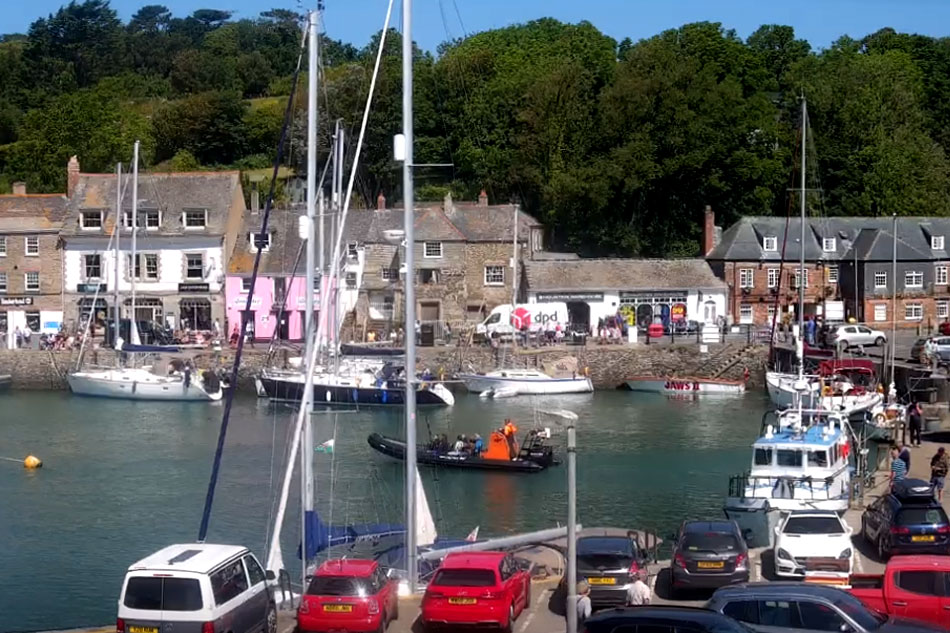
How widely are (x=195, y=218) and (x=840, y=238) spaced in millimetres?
31598

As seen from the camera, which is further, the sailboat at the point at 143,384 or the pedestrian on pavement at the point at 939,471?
the sailboat at the point at 143,384

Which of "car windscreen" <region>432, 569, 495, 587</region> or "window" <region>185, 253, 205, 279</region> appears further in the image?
"window" <region>185, 253, 205, 279</region>

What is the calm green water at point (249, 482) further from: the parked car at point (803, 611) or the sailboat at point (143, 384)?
the parked car at point (803, 611)

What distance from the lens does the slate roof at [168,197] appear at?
63469mm

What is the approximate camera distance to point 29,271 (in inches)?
2504

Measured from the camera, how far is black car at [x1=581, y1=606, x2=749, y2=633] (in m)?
14.5

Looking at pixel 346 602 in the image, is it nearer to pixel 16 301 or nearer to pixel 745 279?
pixel 745 279

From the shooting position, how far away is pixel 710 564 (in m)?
20.9

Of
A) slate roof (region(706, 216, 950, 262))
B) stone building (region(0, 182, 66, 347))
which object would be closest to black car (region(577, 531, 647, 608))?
slate roof (region(706, 216, 950, 262))

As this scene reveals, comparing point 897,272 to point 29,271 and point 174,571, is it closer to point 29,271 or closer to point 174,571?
point 29,271

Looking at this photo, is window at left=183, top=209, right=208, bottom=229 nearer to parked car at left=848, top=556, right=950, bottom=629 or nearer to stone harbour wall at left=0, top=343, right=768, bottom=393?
stone harbour wall at left=0, top=343, right=768, bottom=393

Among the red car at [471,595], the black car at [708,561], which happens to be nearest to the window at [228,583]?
the red car at [471,595]

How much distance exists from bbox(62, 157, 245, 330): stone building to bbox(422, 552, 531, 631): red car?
1781 inches

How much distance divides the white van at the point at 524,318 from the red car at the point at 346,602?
4038 cm
